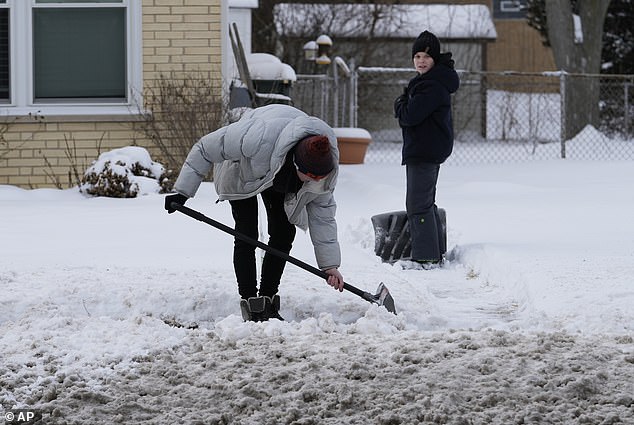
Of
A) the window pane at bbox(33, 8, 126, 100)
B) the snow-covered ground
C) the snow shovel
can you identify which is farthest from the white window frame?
the snow shovel

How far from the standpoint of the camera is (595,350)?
500 centimetres

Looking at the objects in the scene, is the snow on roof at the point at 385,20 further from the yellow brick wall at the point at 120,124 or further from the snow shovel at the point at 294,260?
the snow shovel at the point at 294,260

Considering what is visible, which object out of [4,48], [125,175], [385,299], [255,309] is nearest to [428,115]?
[385,299]

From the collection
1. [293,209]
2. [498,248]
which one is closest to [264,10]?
[498,248]

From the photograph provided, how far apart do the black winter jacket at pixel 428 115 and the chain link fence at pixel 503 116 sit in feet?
31.0

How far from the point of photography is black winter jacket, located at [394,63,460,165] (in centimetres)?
787

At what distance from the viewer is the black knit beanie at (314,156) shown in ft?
17.9

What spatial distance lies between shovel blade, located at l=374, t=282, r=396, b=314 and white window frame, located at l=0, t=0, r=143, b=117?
6780mm

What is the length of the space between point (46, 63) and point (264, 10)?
1409 centimetres

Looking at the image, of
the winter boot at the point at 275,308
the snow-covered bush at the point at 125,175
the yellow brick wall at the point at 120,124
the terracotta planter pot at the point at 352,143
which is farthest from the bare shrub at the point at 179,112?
the winter boot at the point at 275,308

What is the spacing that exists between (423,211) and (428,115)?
70cm

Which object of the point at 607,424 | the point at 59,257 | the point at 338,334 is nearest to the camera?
the point at 607,424

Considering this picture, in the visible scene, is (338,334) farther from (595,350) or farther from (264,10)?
(264,10)

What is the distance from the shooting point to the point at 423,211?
26.9 ft
